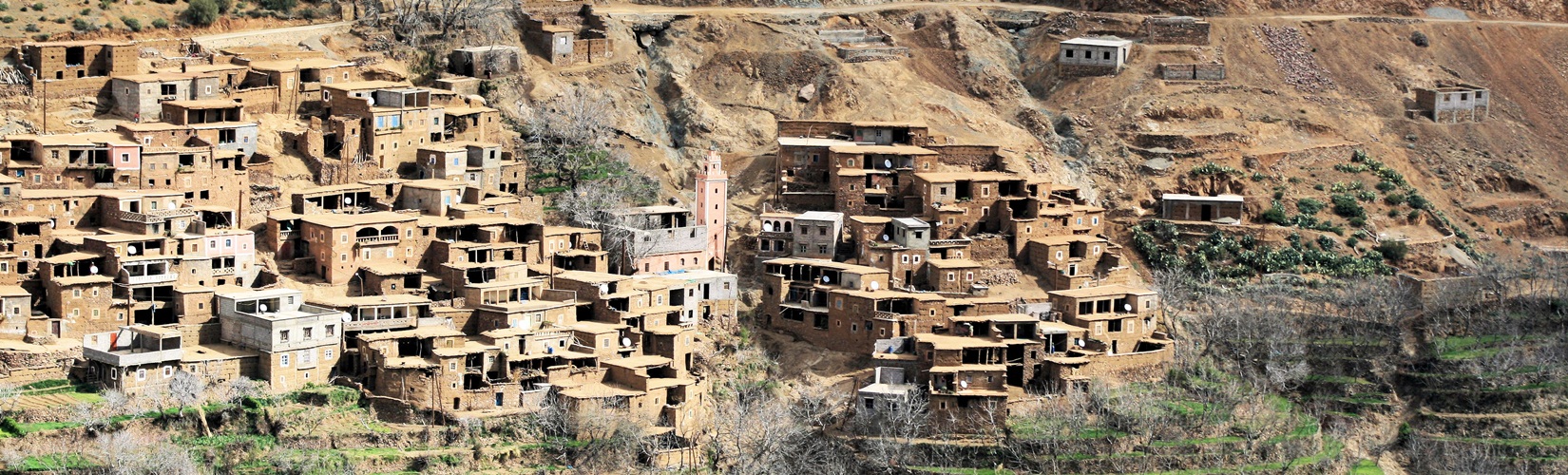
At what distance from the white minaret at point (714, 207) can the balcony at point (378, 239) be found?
9865 millimetres

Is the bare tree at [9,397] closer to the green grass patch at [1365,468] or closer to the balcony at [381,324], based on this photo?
the balcony at [381,324]

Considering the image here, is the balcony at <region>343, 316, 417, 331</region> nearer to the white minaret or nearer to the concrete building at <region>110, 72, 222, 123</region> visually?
the concrete building at <region>110, 72, 222, 123</region>

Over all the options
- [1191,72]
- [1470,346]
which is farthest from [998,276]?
[1191,72]

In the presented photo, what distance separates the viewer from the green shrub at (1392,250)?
98.0m

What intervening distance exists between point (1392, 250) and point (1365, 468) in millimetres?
12801

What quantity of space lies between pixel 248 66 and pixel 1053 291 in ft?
78.9

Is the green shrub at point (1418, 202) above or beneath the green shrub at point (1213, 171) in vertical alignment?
beneath

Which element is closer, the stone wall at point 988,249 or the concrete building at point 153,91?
the concrete building at point 153,91

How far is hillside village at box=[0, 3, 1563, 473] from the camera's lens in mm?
80750

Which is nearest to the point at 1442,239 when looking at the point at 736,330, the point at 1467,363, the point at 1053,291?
the point at 1467,363

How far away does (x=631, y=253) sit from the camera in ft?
293

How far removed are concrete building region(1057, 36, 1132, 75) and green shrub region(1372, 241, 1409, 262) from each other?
1223 cm

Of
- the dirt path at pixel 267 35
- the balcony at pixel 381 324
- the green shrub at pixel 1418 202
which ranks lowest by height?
the balcony at pixel 381 324

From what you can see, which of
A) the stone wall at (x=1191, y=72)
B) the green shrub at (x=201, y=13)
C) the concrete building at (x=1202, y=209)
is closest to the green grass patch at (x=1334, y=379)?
the concrete building at (x=1202, y=209)
